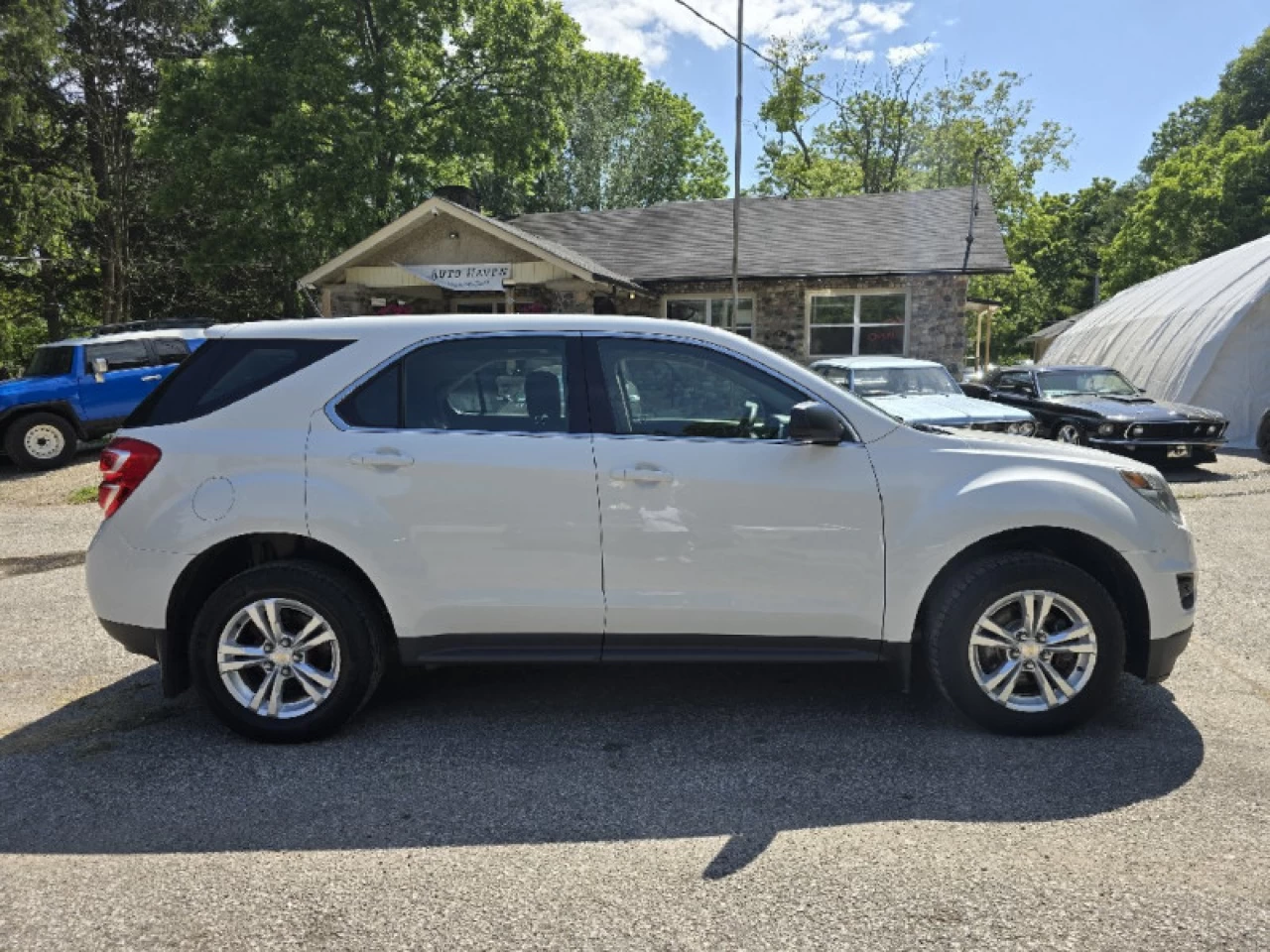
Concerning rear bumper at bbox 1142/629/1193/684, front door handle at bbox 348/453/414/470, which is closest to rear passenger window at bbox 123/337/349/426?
front door handle at bbox 348/453/414/470

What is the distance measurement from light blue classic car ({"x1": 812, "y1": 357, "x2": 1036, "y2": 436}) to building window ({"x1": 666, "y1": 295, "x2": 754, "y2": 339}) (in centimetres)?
727

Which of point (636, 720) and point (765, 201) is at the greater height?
point (765, 201)

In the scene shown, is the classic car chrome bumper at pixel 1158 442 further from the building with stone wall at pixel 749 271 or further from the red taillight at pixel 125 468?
the red taillight at pixel 125 468

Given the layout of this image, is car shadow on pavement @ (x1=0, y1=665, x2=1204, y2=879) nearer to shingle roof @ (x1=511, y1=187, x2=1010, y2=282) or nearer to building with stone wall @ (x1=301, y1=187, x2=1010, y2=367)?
building with stone wall @ (x1=301, y1=187, x2=1010, y2=367)

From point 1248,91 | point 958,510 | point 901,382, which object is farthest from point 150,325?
point 1248,91

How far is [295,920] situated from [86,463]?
13.1m

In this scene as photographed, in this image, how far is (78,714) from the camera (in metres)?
4.03

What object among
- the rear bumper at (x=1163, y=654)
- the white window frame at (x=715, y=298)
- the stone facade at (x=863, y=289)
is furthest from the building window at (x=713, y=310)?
the rear bumper at (x=1163, y=654)

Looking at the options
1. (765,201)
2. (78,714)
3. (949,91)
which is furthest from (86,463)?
(949,91)

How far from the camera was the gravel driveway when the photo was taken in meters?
2.46

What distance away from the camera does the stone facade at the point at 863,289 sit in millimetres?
17266

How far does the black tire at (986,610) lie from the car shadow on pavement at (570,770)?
4.9 inches

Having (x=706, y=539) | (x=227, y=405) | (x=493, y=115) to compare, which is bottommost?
(x=706, y=539)

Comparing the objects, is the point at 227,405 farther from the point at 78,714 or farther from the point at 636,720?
the point at 636,720
